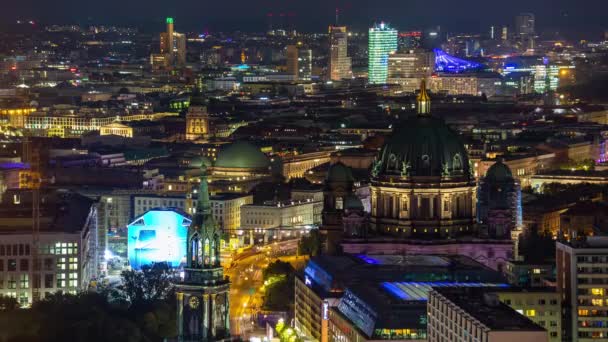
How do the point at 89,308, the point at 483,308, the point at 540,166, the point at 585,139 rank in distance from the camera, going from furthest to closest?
the point at 585,139 < the point at 540,166 < the point at 89,308 < the point at 483,308

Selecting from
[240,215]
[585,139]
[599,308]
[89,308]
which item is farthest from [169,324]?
[585,139]

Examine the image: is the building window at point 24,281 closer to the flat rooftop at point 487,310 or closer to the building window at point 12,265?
the building window at point 12,265

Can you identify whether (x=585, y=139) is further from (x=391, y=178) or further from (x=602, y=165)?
(x=391, y=178)

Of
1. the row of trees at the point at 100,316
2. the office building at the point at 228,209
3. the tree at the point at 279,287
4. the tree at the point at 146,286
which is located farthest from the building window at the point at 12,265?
the office building at the point at 228,209

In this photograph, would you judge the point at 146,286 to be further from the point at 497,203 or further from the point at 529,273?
the point at 497,203

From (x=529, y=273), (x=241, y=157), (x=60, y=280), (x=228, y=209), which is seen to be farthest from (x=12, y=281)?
(x=241, y=157)

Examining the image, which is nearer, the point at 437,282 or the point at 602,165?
the point at 437,282
